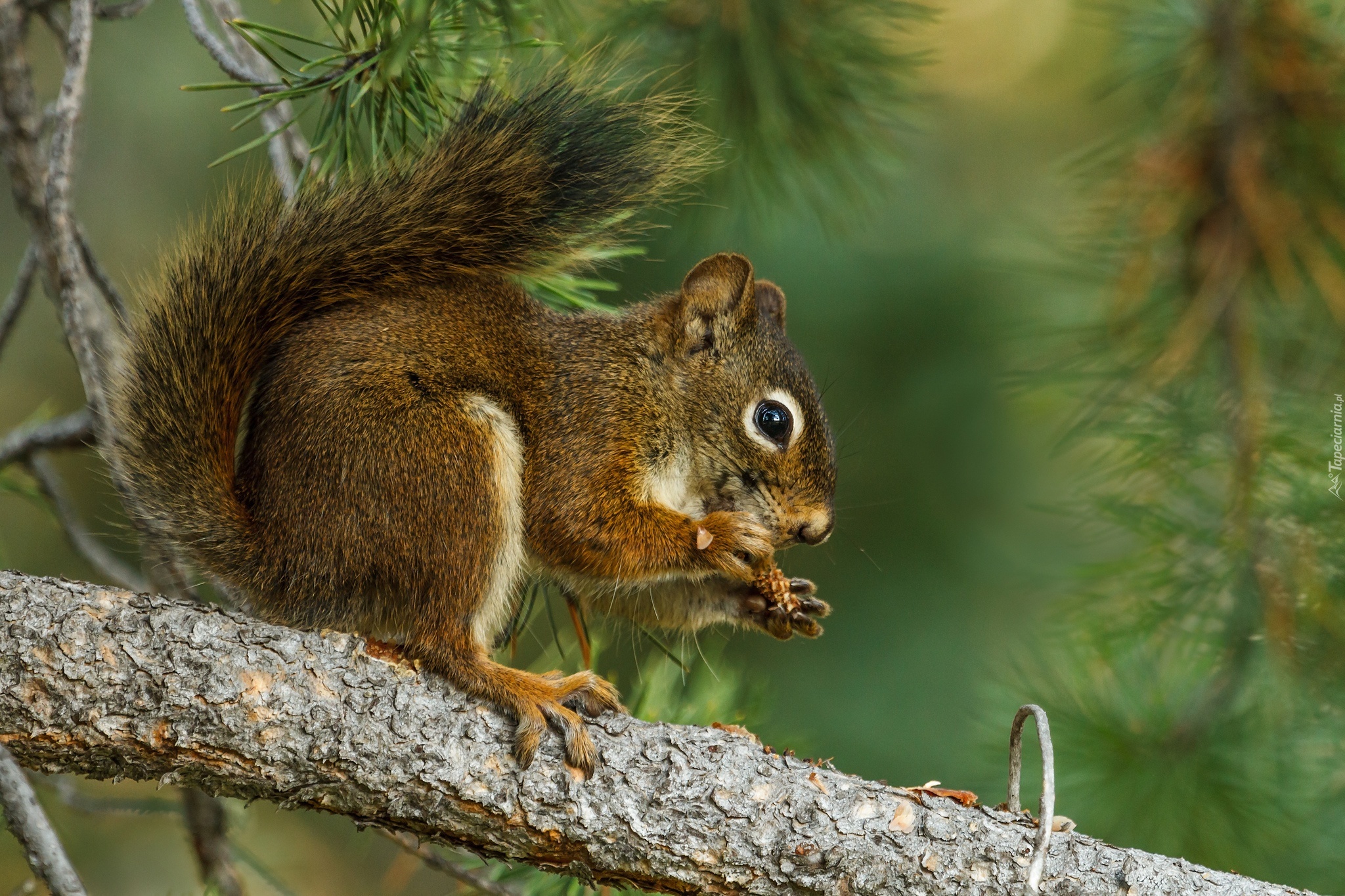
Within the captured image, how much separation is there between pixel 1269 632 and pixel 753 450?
757 millimetres

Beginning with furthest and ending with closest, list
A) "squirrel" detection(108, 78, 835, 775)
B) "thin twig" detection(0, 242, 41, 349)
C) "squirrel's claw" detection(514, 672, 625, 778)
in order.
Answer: "thin twig" detection(0, 242, 41, 349), "squirrel" detection(108, 78, 835, 775), "squirrel's claw" detection(514, 672, 625, 778)

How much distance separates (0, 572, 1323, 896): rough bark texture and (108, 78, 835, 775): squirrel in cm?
8

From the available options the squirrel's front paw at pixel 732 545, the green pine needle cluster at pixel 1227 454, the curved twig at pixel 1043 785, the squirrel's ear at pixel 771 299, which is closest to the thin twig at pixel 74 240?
the squirrel's front paw at pixel 732 545

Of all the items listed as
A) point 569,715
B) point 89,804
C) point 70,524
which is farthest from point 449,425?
point 89,804

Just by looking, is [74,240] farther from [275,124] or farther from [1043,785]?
[1043,785]

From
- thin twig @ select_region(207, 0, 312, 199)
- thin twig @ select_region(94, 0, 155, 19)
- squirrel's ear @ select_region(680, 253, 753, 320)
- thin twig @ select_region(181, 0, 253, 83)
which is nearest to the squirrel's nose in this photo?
squirrel's ear @ select_region(680, 253, 753, 320)

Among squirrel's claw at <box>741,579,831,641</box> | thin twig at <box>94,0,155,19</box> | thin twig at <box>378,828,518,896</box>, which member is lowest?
thin twig at <box>378,828,518,896</box>

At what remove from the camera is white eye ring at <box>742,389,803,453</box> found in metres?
1.66

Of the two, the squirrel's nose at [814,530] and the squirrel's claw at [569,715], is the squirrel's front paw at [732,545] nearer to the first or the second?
the squirrel's nose at [814,530]

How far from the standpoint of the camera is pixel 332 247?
4.62 ft

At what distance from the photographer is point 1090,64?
3596 mm

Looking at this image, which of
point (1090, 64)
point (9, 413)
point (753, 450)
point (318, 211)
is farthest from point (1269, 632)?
point (9, 413)

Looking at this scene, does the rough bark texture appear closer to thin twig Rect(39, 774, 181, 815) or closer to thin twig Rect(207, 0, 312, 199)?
thin twig Rect(39, 774, 181, 815)

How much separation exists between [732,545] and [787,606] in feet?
0.50
